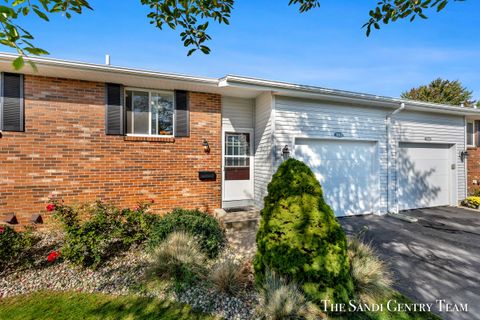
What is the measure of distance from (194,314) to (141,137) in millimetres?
4320

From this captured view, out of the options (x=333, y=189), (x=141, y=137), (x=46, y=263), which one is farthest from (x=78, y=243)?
(x=333, y=189)

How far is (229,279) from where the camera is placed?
3148mm

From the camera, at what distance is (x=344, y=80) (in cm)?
914

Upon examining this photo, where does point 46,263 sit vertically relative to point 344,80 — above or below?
below

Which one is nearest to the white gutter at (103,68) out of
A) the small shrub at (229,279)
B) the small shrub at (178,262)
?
the small shrub at (178,262)

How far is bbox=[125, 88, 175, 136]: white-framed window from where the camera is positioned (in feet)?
18.3

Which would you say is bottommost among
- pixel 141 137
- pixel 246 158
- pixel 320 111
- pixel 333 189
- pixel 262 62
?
pixel 333 189

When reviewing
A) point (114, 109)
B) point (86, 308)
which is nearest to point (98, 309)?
point (86, 308)

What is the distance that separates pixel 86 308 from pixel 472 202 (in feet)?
38.7

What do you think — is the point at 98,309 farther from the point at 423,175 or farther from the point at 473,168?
the point at 473,168

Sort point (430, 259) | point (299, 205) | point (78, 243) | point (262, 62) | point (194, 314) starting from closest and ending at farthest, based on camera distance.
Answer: point (194, 314) → point (299, 205) → point (78, 243) → point (430, 259) → point (262, 62)

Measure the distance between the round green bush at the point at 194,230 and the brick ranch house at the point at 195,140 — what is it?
139 centimetres

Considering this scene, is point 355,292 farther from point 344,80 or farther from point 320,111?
point 344,80

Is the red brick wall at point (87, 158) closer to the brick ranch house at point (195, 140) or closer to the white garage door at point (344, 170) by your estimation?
the brick ranch house at point (195, 140)
